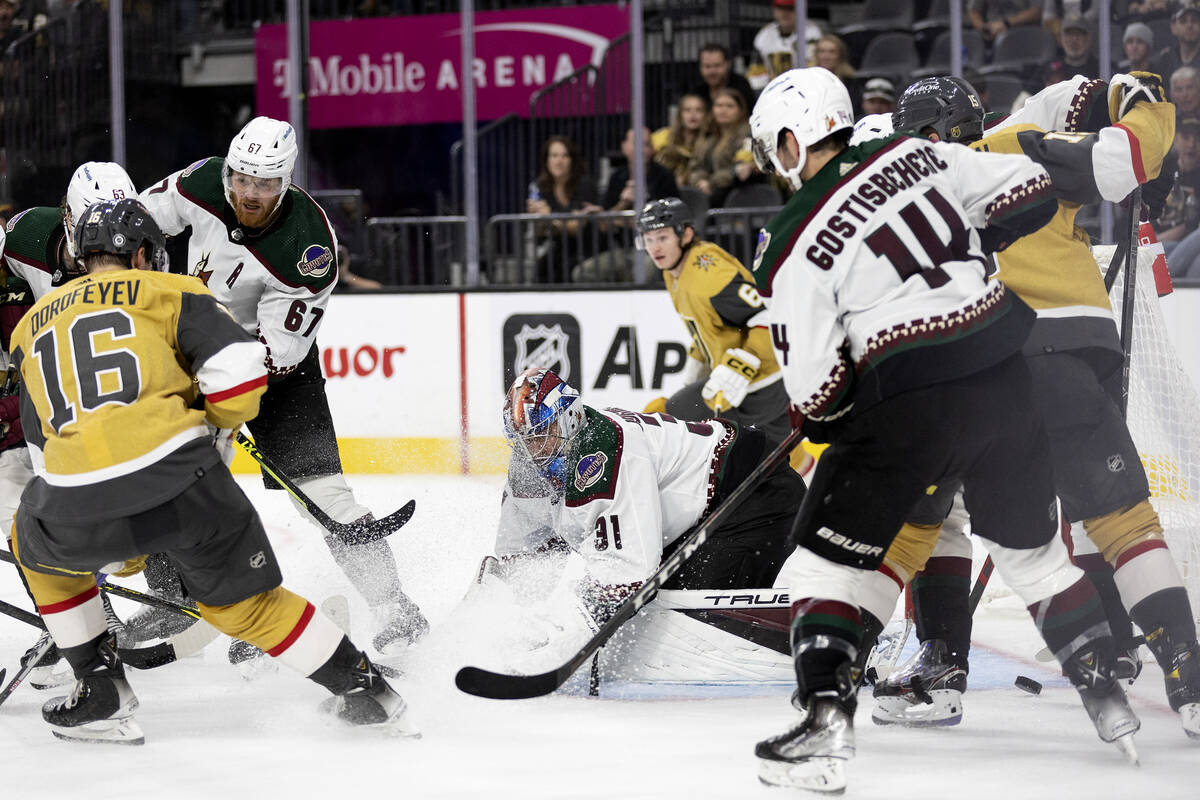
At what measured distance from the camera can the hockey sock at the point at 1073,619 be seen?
2295 millimetres

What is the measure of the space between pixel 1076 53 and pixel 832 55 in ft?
3.54

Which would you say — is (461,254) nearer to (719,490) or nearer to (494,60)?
(494,60)

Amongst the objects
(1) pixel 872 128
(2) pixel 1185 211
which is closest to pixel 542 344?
(2) pixel 1185 211

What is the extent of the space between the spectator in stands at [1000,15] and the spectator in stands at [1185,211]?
145 cm

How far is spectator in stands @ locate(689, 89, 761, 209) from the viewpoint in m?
6.50

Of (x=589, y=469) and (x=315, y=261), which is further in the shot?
(x=315, y=261)

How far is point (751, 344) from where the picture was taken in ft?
14.0

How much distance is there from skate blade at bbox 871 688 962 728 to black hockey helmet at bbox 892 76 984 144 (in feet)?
3.46

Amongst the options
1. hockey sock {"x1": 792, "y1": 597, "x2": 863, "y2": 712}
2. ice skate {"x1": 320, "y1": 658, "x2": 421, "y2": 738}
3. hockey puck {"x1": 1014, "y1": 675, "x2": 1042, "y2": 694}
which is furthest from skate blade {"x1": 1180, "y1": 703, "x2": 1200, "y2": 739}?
ice skate {"x1": 320, "y1": 658, "x2": 421, "y2": 738}

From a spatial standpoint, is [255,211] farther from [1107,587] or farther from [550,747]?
[1107,587]

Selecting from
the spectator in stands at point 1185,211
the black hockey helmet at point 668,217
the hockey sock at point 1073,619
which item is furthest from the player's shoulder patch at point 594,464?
the spectator in stands at point 1185,211

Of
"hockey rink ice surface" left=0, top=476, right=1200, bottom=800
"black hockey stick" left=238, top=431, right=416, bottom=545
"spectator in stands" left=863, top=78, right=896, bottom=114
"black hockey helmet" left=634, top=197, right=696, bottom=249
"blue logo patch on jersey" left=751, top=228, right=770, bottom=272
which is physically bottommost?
"hockey rink ice surface" left=0, top=476, right=1200, bottom=800

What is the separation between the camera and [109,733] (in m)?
2.56

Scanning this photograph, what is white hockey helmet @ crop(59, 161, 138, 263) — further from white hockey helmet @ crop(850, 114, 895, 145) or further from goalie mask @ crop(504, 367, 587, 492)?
white hockey helmet @ crop(850, 114, 895, 145)
